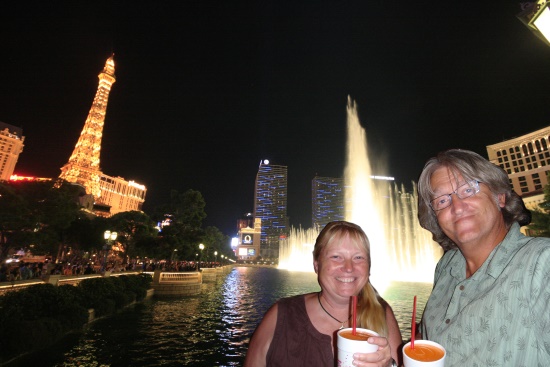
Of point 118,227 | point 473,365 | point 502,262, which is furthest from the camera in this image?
point 118,227

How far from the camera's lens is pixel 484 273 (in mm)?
2076

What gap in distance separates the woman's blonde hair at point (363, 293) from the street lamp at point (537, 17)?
4.39 m

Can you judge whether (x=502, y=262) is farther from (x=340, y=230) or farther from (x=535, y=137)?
(x=535, y=137)

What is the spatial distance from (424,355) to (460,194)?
1.26 meters

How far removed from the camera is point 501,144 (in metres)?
61.7

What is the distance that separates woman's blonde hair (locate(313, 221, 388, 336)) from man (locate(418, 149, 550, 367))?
0.38m

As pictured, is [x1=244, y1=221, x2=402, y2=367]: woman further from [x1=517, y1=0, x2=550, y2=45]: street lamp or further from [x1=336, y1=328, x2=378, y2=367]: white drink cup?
[x1=517, y1=0, x2=550, y2=45]: street lamp

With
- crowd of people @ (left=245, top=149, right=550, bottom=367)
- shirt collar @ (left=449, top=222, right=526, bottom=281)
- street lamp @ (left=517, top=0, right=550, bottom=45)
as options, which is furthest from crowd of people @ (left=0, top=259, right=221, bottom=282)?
street lamp @ (left=517, top=0, right=550, bottom=45)

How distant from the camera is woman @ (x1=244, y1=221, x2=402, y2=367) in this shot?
249 centimetres

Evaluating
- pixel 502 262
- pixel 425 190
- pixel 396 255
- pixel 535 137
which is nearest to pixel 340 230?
pixel 425 190

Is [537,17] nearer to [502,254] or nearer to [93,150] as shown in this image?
[502,254]

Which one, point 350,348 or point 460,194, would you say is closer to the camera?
point 350,348

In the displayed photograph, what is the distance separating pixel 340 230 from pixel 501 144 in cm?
7714

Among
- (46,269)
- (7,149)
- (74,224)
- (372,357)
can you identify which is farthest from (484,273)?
(7,149)
